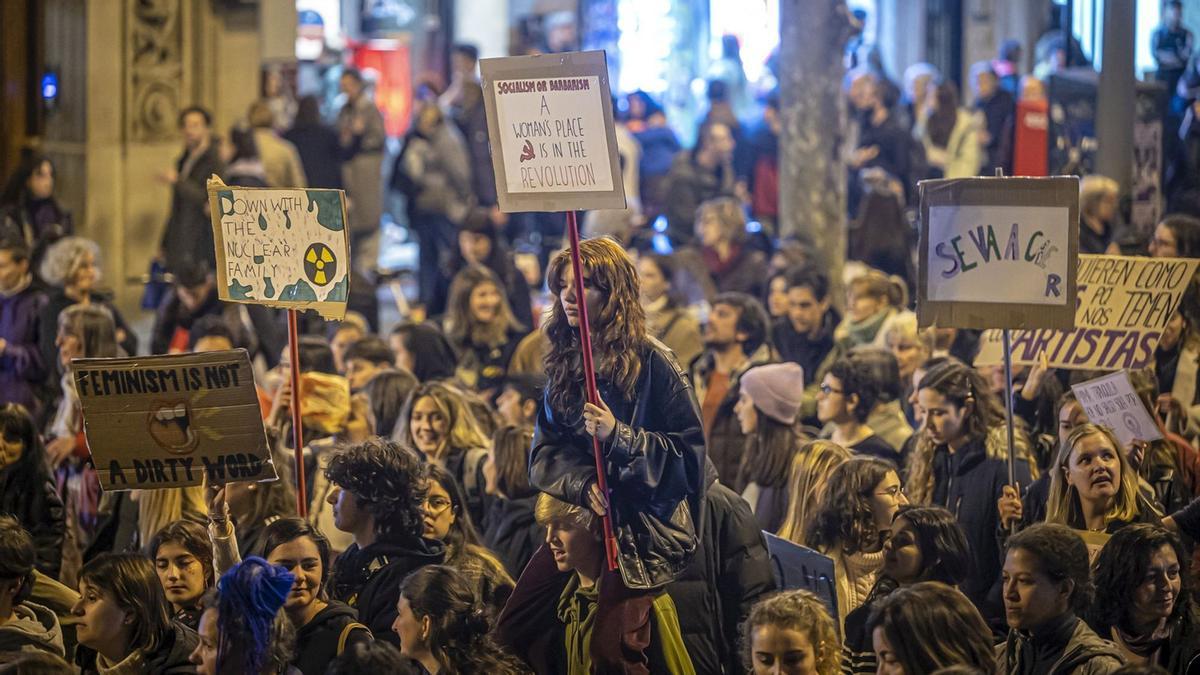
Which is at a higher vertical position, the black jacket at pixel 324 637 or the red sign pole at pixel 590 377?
the red sign pole at pixel 590 377

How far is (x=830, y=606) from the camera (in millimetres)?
6238

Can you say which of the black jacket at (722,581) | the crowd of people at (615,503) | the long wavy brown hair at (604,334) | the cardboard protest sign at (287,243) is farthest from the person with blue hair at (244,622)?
the cardboard protest sign at (287,243)

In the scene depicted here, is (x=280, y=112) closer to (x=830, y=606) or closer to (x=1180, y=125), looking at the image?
(x=1180, y=125)

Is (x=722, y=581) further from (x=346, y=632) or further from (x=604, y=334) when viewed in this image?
(x=346, y=632)

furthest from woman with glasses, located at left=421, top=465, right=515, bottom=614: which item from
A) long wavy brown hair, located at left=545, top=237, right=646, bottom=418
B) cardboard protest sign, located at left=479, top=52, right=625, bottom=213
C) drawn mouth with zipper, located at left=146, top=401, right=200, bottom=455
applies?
cardboard protest sign, located at left=479, top=52, right=625, bottom=213

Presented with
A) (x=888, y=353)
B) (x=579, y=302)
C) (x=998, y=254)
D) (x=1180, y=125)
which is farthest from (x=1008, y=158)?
(x=579, y=302)

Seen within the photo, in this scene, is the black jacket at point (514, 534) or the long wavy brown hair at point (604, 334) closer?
the long wavy brown hair at point (604, 334)

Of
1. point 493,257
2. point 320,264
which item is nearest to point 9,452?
point 320,264

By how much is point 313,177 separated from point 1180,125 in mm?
7718

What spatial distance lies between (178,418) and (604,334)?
1.47 m

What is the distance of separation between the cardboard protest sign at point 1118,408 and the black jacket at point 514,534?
84.5 inches

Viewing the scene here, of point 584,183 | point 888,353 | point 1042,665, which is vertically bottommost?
point 1042,665

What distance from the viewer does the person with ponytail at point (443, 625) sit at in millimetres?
5863

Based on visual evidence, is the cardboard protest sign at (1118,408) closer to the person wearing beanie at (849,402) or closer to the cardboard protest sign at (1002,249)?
the cardboard protest sign at (1002,249)
